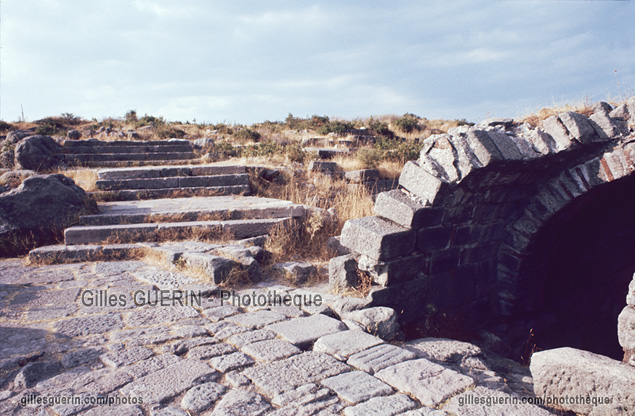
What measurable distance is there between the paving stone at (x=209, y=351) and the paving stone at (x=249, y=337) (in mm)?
75

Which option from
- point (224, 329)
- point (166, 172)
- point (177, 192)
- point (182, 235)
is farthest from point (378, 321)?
point (166, 172)

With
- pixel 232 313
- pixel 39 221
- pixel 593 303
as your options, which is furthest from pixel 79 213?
pixel 593 303

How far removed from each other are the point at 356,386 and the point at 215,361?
109cm

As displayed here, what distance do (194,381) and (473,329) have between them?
4362 millimetres

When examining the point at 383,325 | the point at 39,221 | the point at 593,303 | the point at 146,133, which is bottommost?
the point at 593,303

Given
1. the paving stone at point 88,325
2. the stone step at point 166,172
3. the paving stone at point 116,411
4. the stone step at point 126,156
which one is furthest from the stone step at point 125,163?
the paving stone at point 116,411

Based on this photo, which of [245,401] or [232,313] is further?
[232,313]

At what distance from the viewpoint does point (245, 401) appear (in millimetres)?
2549

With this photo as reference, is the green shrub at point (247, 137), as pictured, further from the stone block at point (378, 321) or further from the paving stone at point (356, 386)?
the paving stone at point (356, 386)

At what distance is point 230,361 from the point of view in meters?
3.13

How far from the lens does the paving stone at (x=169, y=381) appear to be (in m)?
2.66

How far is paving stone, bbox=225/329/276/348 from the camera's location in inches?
137

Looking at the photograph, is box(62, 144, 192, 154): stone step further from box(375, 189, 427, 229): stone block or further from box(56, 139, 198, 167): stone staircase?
box(375, 189, 427, 229): stone block

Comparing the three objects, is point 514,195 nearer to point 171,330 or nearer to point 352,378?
point 352,378
